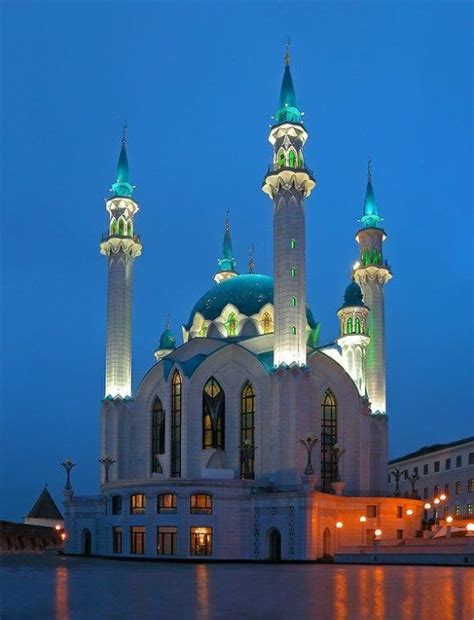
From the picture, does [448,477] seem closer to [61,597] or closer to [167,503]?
[167,503]

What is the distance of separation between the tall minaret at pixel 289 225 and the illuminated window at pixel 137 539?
14034 millimetres

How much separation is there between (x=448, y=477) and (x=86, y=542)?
1451 inches

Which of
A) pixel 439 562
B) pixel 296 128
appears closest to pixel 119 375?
pixel 296 128

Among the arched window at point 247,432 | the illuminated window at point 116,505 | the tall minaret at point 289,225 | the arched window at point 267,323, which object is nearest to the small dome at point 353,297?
the arched window at point 267,323

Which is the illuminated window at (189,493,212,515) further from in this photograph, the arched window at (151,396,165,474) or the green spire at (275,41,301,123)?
the green spire at (275,41,301,123)

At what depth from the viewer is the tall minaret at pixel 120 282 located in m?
68.3

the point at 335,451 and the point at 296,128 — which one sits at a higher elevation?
the point at 296,128

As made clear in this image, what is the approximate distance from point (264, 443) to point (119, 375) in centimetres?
1402

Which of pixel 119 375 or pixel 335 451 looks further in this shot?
pixel 119 375

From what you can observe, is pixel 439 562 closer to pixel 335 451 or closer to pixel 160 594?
pixel 335 451

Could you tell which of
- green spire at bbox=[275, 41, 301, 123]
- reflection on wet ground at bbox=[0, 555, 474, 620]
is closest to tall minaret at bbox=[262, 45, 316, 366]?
green spire at bbox=[275, 41, 301, 123]

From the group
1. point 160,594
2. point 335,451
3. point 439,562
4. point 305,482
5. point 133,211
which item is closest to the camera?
point 160,594

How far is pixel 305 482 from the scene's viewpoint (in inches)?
2147

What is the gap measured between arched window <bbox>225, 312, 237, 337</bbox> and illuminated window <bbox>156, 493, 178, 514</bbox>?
697 inches
